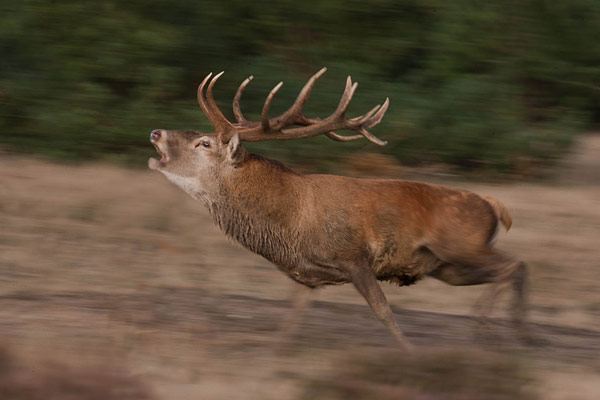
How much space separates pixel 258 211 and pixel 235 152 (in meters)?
0.43

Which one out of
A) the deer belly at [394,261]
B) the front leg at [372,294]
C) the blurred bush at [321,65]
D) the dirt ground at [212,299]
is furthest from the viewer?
the blurred bush at [321,65]

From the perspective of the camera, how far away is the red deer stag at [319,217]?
635 centimetres

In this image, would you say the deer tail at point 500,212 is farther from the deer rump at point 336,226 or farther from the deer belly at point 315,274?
the deer belly at point 315,274

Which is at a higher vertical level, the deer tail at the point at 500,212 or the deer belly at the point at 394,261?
the deer tail at the point at 500,212

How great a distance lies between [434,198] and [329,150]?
4762mm

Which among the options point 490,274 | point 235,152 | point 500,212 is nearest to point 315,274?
point 235,152

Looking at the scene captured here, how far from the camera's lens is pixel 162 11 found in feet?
39.1

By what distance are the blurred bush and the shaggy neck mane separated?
4.93 metres

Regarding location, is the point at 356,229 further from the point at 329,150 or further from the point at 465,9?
the point at 465,9

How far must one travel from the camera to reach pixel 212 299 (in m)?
8.07

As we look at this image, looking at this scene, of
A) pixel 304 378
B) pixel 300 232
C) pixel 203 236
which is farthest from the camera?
pixel 203 236

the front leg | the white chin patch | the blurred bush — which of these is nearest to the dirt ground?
the front leg

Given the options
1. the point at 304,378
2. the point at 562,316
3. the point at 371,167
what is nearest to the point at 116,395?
the point at 304,378

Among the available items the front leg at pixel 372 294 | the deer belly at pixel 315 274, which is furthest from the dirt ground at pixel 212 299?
the deer belly at pixel 315 274
